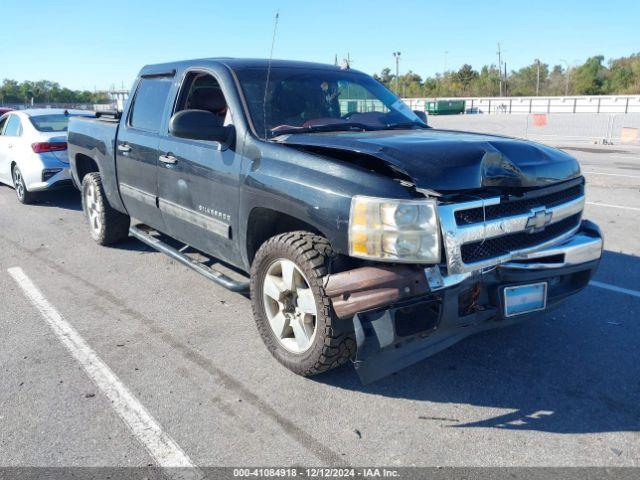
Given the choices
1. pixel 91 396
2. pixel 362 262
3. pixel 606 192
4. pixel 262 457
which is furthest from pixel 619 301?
pixel 606 192

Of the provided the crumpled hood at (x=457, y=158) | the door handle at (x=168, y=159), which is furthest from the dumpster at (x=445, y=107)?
the crumpled hood at (x=457, y=158)

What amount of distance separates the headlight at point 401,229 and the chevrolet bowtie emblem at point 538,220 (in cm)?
73

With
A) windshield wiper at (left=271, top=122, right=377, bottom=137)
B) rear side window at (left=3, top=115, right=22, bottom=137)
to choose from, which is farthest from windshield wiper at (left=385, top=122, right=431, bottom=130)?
rear side window at (left=3, top=115, right=22, bottom=137)

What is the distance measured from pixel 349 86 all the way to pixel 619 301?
2916mm

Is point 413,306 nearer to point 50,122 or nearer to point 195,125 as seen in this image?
point 195,125

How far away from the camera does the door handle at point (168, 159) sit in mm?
4409

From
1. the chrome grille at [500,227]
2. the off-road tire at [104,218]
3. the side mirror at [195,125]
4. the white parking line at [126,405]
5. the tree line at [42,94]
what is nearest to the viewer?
the white parking line at [126,405]

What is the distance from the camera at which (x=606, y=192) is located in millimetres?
9820

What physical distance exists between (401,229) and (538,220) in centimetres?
95

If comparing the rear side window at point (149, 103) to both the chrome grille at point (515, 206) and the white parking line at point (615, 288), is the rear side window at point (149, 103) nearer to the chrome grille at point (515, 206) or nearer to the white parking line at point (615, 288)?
the chrome grille at point (515, 206)

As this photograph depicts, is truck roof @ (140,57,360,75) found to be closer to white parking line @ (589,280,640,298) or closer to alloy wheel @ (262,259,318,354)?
alloy wheel @ (262,259,318,354)

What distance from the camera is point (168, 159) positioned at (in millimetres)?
4484

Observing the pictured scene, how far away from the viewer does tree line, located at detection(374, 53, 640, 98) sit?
70.4 m

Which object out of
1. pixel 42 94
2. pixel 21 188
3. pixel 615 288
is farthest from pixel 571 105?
pixel 42 94
